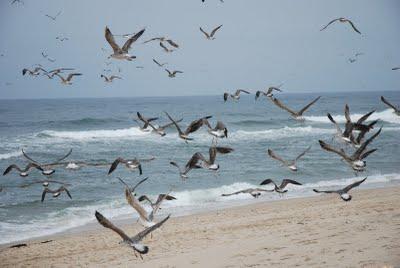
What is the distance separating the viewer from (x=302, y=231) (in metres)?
12.2

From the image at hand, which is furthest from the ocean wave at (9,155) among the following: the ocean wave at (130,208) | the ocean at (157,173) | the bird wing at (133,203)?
the bird wing at (133,203)

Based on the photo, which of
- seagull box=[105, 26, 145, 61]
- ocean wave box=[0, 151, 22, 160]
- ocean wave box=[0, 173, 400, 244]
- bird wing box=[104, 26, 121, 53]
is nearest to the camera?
bird wing box=[104, 26, 121, 53]

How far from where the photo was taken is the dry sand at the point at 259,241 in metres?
9.38

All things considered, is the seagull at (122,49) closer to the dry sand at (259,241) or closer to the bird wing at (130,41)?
the bird wing at (130,41)

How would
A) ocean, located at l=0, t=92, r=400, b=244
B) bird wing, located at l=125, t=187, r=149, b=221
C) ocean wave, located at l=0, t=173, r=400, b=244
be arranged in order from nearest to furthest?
1. bird wing, located at l=125, t=187, r=149, b=221
2. ocean wave, located at l=0, t=173, r=400, b=244
3. ocean, located at l=0, t=92, r=400, b=244

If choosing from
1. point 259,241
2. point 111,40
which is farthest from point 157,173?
point 111,40

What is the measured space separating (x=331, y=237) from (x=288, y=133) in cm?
3697

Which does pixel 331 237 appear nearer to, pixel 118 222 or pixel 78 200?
pixel 118 222

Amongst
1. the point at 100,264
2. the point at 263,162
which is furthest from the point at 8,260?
the point at 263,162

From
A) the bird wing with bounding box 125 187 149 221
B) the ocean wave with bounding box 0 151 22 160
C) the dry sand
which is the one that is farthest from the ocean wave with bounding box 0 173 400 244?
the ocean wave with bounding box 0 151 22 160

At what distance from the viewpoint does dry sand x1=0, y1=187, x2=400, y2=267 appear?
369 inches

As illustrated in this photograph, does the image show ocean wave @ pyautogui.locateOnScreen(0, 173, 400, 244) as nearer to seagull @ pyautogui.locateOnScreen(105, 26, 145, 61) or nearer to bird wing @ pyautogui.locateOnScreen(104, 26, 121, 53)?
seagull @ pyautogui.locateOnScreen(105, 26, 145, 61)

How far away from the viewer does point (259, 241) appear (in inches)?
452

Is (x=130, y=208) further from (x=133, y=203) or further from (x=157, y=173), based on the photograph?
(x=133, y=203)
